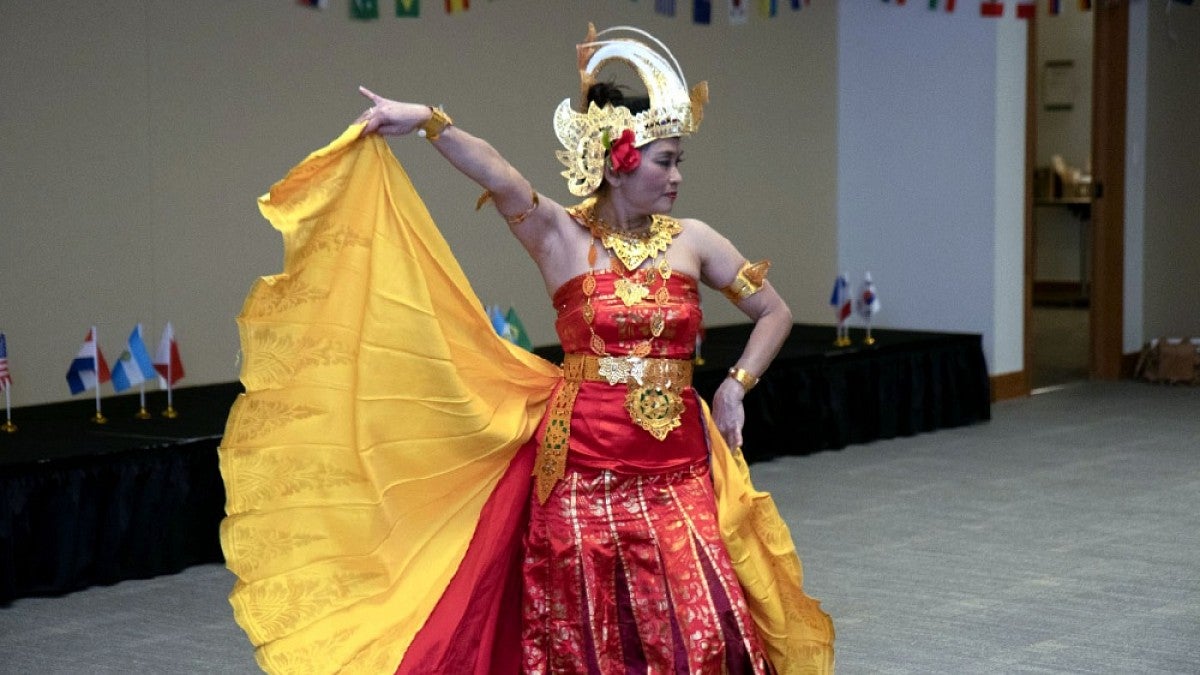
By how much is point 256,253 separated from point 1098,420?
4136mm

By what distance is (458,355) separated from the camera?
3172 mm

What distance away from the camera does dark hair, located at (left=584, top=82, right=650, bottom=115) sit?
3084 millimetres

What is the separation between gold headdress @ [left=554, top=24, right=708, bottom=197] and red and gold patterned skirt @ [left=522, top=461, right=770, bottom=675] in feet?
1.89

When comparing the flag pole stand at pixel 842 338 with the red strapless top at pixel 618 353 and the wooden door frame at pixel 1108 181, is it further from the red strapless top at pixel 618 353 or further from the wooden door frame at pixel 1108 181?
the red strapless top at pixel 618 353

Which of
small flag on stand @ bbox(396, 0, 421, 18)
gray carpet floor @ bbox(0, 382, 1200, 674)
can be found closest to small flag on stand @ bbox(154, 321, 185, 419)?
gray carpet floor @ bbox(0, 382, 1200, 674)

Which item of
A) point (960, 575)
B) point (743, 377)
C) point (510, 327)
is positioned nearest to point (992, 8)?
point (510, 327)

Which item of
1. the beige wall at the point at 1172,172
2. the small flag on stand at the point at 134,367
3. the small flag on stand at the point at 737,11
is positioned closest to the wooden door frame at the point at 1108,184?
the beige wall at the point at 1172,172

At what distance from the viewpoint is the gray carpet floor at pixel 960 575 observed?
401cm

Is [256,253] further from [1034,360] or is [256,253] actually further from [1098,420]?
[1034,360]

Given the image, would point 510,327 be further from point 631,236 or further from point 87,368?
point 631,236

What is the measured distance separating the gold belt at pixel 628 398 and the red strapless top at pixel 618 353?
13mm

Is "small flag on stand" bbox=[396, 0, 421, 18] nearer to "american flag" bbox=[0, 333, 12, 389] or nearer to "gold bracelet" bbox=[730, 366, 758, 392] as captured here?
"american flag" bbox=[0, 333, 12, 389]

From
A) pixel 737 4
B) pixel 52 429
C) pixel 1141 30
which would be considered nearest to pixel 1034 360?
pixel 1141 30

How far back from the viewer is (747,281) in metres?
3.25
